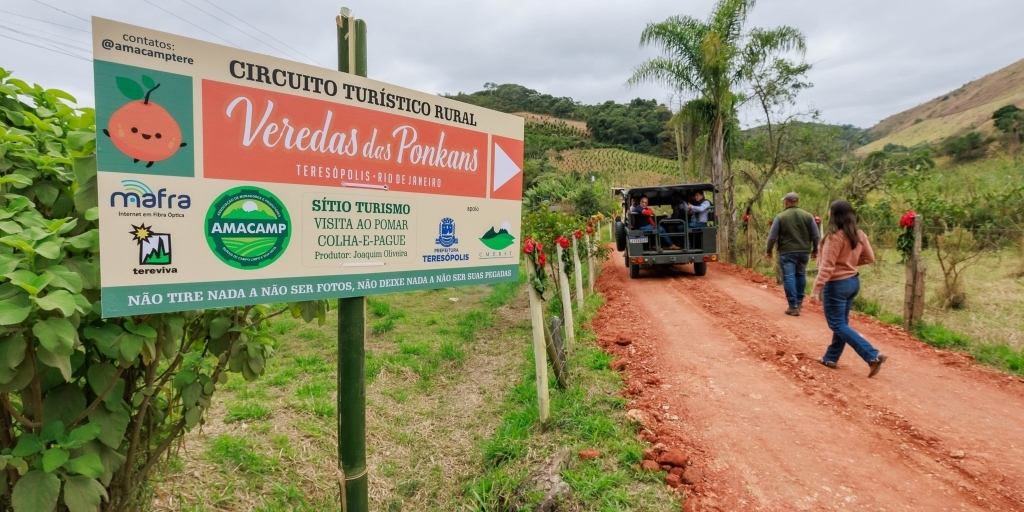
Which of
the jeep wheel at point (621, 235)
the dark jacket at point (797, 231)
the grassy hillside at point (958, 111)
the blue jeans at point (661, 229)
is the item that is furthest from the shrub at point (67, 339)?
the grassy hillside at point (958, 111)

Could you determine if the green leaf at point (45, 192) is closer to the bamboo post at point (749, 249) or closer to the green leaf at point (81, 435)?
the green leaf at point (81, 435)

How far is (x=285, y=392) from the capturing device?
4.57 metres

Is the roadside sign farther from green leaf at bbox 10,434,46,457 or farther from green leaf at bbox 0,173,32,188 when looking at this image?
green leaf at bbox 10,434,46,457

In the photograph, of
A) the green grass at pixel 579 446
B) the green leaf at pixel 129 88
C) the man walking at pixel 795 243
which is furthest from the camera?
the man walking at pixel 795 243

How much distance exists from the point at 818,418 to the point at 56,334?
174 inches

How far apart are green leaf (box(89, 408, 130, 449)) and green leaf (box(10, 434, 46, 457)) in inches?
5.8

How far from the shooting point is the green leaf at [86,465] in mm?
1453

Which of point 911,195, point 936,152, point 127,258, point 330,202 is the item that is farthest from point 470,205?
point 936,152

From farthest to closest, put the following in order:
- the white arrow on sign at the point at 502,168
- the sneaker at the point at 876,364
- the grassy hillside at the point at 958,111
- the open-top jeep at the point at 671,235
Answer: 1. the grassy hillside at the point at 958,111
2. the open-top jeep at the point at 671,235
3. the sneaker at the point at 876,364
4. the white arrow on sign at the point at 502,168

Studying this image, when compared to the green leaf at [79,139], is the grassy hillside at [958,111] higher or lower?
higher

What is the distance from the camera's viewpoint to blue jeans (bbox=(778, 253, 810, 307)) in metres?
7.05

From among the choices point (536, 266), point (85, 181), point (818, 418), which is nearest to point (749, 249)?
point (818, 418)

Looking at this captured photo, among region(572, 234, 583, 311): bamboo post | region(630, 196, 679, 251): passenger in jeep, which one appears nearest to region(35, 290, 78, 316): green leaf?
region(572, 234, 583, 311): bamboo post

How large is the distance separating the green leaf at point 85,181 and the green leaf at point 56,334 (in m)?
0.37
